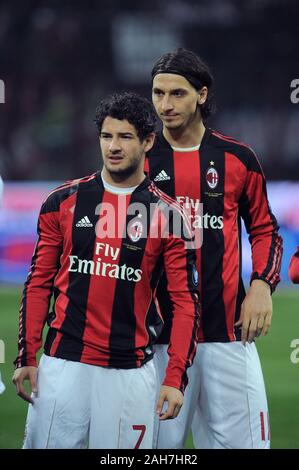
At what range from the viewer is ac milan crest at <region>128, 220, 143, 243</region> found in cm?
367

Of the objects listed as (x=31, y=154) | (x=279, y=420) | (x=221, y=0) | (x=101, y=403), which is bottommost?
(x=279, y=420)

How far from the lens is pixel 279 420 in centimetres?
644

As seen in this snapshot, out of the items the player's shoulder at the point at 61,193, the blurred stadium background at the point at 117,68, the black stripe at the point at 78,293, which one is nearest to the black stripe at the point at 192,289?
the black stripe at the point at 78,293

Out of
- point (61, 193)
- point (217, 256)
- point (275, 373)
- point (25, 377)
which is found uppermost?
point (61, 193)

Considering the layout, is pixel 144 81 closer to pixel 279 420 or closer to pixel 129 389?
pixel 279 420

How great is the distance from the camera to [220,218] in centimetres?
421

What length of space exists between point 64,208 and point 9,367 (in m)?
4.39

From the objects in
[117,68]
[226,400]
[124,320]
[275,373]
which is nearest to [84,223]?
[124,320]

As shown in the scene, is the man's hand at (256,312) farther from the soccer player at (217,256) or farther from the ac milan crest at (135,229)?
the ac milan crest at (135,229)

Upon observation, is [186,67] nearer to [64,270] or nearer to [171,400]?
[64,270]

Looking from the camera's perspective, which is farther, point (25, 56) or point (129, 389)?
point (25, 56)

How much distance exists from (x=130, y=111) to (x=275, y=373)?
486 cm

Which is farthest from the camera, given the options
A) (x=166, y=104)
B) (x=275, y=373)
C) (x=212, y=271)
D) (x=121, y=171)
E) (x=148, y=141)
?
(x=275, y=373)

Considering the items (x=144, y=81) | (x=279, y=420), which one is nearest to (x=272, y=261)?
(x=279, y=420)
